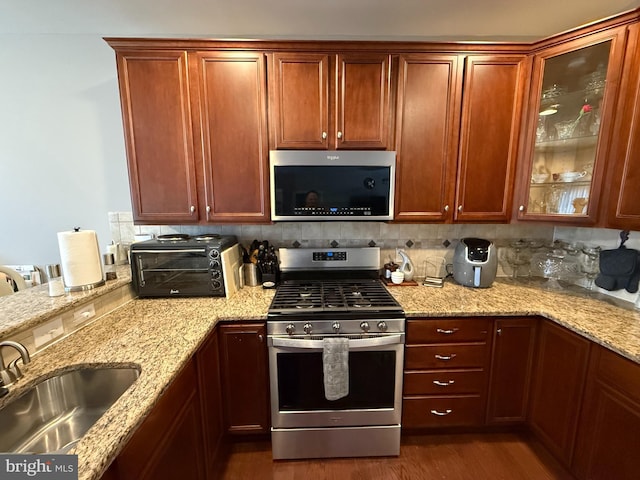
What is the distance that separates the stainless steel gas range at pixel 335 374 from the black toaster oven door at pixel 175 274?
1.46ft

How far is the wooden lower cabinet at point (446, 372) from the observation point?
167cm

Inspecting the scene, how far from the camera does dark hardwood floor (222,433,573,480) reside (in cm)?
161

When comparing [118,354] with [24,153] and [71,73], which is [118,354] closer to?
[24,153]

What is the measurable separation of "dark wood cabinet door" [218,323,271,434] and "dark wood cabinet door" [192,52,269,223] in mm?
710

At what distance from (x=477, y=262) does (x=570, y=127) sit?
0.99m

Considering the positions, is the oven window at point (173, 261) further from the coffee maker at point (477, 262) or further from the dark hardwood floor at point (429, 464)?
the coffee maker at point (477, 262)

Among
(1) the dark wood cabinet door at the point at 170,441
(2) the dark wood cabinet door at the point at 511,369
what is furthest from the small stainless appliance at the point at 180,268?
(2) the dark wood cabinet door at the point at 511,369

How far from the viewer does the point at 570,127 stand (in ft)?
5.66

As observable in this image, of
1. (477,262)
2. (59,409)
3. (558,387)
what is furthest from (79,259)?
(558,387)

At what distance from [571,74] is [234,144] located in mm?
2070

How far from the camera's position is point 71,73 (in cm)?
197

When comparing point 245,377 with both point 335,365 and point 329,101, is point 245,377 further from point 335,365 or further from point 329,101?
point 329,101

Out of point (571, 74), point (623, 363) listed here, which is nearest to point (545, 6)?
point (571, 74)

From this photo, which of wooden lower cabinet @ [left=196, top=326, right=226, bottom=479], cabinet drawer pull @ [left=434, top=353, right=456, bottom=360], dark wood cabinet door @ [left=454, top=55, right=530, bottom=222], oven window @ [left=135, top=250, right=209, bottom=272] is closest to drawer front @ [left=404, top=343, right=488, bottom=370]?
cabinet drawer pull @ [left=434, top=353, right=456, bottom=360]
